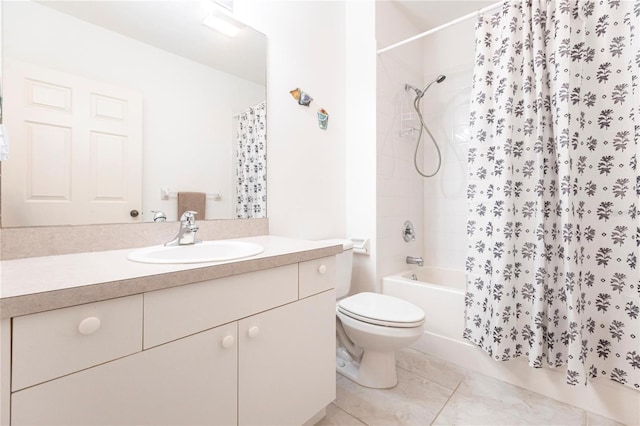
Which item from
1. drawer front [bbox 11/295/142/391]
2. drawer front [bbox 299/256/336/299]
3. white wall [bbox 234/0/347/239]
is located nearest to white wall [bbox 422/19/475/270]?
white wall [bbox 234/0/347/239]

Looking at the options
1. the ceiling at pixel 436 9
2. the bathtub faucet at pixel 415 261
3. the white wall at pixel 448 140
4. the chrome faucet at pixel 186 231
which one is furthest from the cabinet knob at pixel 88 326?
the ceiling at pixel 436 9

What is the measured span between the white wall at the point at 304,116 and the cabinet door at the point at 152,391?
906 mm

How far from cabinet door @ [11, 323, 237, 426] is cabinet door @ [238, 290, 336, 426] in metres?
0.06

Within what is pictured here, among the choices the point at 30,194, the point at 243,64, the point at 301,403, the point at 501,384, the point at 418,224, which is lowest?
the point at 501,384

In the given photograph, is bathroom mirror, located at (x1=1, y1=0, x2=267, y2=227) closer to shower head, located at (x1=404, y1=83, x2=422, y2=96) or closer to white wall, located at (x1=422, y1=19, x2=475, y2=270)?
shower head, located at (x1=404, y1=83, x2=422, y2=96)

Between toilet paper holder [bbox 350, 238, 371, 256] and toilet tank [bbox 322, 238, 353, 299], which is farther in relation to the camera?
toilet paper holder [bbox 350, 238, 371, 256]

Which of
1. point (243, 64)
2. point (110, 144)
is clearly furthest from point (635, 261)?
point (110, 144)

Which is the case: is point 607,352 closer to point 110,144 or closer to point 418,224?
point 418,224

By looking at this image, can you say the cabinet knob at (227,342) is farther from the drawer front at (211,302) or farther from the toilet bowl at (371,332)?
the toilet bowl at (371,332)

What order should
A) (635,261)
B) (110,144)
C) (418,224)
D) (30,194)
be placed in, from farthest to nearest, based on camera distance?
Result: (418,224), (635,261), (110,144), (30,194)

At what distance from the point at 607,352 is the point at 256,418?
1.55 m

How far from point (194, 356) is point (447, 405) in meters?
1.27

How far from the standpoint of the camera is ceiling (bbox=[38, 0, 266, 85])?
1.12 m

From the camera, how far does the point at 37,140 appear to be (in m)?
1.00
